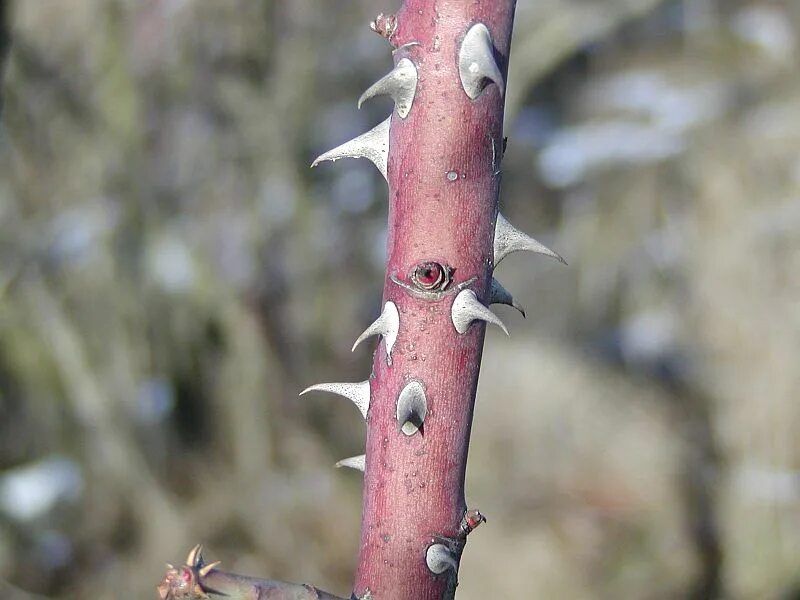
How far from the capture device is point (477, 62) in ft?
1.84

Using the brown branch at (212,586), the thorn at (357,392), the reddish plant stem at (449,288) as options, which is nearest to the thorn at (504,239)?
the reddish plant stem at (449,288)

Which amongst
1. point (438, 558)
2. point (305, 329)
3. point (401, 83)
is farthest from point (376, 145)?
point (305, 329)

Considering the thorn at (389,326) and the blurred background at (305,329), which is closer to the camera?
the thorn at (389,326)

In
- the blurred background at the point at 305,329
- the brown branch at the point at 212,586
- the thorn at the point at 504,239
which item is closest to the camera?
the brown branch at the point at 212,586

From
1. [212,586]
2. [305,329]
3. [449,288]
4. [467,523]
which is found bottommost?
[212,586]

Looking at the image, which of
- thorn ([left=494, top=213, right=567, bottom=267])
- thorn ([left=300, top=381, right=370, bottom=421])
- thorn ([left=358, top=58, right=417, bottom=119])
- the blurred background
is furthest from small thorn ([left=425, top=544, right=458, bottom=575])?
the blurred background

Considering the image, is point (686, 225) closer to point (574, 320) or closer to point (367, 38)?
point (574, 320)

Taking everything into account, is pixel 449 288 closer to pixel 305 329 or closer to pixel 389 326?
pixel 389 326

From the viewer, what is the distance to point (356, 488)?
414cm

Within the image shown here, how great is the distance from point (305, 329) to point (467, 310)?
12.1 feet

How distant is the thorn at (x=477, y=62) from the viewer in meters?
0.56

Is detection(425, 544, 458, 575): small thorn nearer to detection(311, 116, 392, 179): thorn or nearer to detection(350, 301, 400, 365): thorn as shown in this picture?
detection(350, 301, 400, 365): thorn

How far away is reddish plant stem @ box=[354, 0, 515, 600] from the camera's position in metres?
0.58

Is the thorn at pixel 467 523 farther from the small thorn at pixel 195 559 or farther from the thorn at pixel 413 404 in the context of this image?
the small thorn at pixel 195 559
